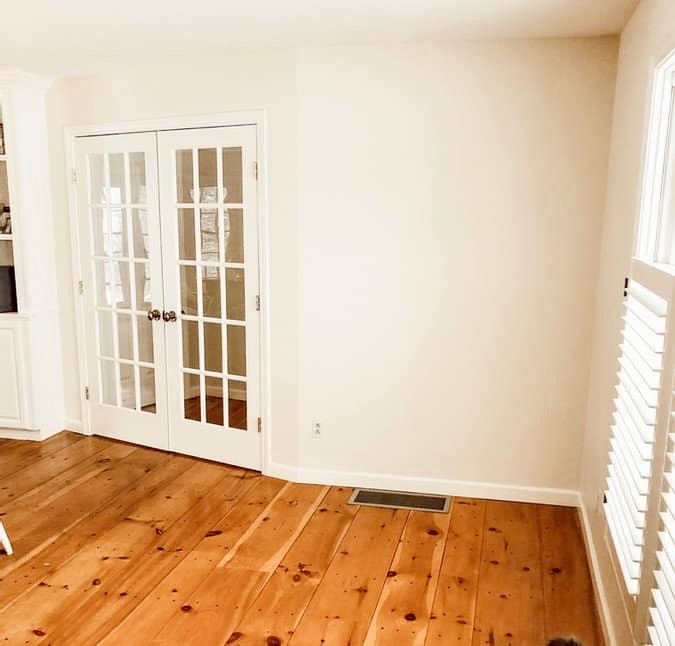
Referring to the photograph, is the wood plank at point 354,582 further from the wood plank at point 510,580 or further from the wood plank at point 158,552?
the wood plank at point 158,552

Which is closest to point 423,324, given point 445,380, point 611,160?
point 445,380

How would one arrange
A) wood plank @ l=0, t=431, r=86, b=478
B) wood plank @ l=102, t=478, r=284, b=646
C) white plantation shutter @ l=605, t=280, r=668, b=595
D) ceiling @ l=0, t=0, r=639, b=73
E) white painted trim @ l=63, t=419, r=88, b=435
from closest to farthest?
white plantation shutter @ l=605, t=280, r=668, b=595 < wood plank @ l=102, t=478, r=284, b=646 < ceiling @ l=0, t=0, r=639, b=73 < wood plank @ l=0, t=431, r=86, b=478 < white painted trim @ l=63, t=419, r=88, b=435

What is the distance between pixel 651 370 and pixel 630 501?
0.44m

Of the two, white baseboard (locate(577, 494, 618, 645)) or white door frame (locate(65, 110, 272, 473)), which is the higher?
white door frame (locate(65, 110, 272, 473))

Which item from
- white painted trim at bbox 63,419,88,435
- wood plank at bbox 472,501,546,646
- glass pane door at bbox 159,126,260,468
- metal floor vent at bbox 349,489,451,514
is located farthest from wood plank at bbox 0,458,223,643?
wood plank at bbox 472,501,546,646

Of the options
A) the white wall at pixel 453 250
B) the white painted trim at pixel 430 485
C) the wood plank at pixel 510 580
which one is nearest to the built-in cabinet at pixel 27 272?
the white painted trim at pixel 430 485

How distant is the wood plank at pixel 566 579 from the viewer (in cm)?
246

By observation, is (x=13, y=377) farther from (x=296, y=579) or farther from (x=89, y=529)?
(x=296, y=579)

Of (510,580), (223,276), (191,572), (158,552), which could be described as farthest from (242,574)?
(223,276)

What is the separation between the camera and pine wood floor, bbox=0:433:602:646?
244 cm

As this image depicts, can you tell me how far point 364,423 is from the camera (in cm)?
365

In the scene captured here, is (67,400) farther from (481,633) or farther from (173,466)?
(481,633)

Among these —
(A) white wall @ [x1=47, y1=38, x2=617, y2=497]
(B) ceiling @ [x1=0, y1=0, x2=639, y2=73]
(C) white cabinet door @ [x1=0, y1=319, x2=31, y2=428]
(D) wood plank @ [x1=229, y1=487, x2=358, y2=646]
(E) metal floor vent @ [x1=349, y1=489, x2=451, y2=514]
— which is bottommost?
(D) wood plank @ [x1=229, y1=487, x2=358, y2=646]

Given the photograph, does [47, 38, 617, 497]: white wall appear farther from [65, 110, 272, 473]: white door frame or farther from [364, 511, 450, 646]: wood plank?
[364, 511, 450, 646]: wood plank
